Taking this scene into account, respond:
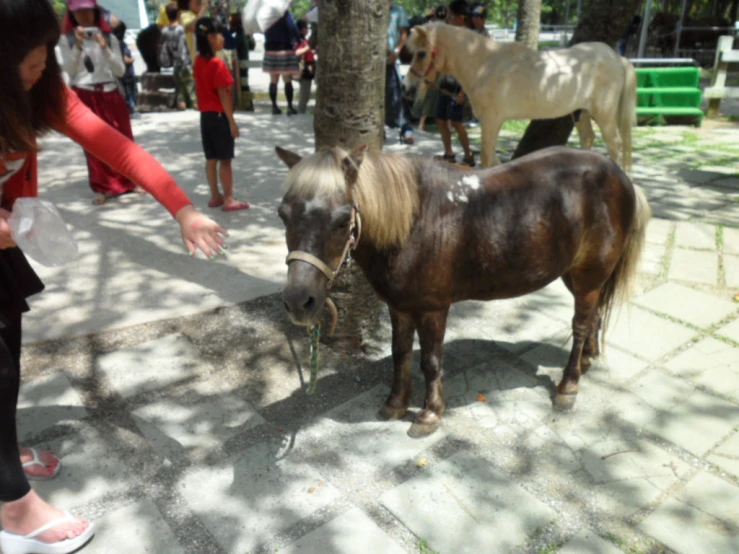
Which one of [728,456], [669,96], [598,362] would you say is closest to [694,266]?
[598,362]

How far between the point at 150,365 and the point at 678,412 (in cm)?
308

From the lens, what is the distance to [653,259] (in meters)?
5.00

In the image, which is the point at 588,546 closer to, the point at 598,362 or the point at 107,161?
the point at 598,362

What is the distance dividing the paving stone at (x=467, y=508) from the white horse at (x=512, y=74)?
418 centimetres

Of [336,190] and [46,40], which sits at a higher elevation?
[46,40]

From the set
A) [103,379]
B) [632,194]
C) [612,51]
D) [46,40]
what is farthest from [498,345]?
[612,51]

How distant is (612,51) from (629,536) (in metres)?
5.58

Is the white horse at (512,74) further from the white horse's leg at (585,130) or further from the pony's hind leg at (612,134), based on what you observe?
the white horse's leg at (585,130)

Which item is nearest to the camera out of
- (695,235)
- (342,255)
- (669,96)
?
(342,255)

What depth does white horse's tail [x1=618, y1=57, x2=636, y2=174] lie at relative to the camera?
248 inches

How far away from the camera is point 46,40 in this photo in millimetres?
1795

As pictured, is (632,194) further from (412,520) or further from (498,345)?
(412,520)

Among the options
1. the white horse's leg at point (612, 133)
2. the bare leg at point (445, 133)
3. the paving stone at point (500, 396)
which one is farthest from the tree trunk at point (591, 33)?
the paving stone at point (500, 396)

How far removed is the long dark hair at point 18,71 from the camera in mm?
1665
